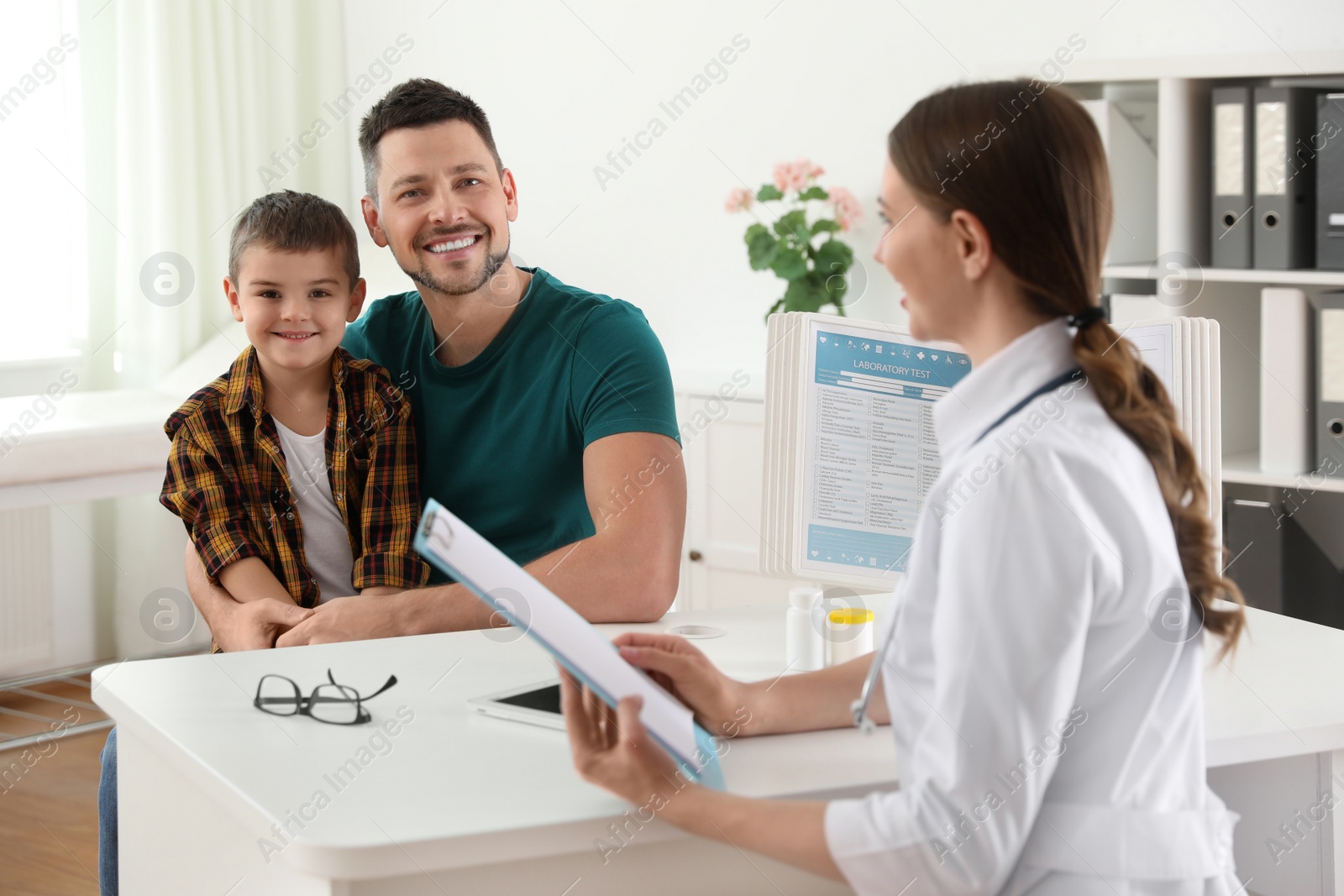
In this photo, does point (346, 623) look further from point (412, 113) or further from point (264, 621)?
point (412, 113)

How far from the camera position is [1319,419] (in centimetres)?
256

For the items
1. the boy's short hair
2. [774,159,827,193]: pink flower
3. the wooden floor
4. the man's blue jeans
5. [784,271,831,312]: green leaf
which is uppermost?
[774,159,827,193]: pink flower

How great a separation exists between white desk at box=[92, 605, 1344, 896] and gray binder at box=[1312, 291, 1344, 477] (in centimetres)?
115

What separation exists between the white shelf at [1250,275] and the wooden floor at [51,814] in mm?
2405

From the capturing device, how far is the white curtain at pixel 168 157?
409cm

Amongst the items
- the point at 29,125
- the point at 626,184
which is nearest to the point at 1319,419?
the point at 626,184

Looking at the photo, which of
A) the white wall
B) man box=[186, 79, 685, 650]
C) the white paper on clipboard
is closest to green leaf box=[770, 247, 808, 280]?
the white wall

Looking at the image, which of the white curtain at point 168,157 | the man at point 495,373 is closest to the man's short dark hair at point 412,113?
the man at point 495,373

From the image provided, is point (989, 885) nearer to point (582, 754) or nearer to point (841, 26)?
point (582, 754)

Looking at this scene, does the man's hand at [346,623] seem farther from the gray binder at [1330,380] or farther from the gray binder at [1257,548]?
the gray binder at [1330,380]

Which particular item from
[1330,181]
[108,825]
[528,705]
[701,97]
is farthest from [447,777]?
[701,97]

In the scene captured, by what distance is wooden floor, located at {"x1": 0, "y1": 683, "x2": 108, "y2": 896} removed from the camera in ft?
8.63

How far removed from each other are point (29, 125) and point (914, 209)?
375cm

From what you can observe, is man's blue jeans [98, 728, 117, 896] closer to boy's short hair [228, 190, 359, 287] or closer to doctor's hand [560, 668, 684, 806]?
boy's short hair [228, 190, 359, 287]
